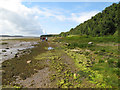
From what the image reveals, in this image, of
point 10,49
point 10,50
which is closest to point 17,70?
point 10,50

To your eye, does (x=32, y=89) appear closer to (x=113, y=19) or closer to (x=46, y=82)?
(x=46, y=82)

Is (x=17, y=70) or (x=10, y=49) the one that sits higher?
(x=10, y=49)

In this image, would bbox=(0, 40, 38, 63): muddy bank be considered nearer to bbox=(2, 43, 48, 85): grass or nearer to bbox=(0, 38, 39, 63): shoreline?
bbox=(0, 38, 39, 63): shoreline

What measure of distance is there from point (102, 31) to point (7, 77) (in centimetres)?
5040

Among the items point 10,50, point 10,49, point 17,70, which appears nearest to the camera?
point 17,70

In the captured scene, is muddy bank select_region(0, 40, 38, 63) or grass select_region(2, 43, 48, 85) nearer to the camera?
grass select_region(2, 43, 48, 85)

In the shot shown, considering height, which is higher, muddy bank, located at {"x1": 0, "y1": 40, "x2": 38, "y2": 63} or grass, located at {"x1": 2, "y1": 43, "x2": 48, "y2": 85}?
muddy bank, located at {"x1": 0, "y1": 40, "x2": 38, "y2": 63}

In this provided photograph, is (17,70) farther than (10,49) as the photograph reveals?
No

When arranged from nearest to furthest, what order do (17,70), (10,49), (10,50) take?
(17,70) → (10,50) → (10,49)

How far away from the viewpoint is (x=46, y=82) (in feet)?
23.4

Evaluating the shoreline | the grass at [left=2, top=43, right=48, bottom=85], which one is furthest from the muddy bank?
the grass at [left=2, top=43, right=48, bottom=85]

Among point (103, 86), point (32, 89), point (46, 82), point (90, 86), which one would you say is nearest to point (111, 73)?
point (103, 86)

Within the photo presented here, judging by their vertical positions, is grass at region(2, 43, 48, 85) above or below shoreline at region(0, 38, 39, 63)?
below

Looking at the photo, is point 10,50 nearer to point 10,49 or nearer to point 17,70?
point 10,49
